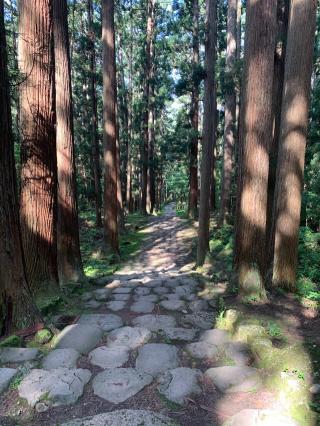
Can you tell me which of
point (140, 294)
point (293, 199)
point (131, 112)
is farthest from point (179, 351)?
point (131, 112)

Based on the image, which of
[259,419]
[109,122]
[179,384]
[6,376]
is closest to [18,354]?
[6,376]

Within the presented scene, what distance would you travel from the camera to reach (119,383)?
8.64 ft

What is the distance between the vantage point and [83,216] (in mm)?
19578

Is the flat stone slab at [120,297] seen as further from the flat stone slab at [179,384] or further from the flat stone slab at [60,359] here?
the flat stone slab at [179,384]

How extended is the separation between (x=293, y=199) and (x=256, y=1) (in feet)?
9.76

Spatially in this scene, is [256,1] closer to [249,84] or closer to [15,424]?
[249,84]

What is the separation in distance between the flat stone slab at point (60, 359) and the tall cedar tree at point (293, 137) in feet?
11.5

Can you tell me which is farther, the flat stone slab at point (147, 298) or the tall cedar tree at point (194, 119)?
the tall cedar tree at point (194, 119)

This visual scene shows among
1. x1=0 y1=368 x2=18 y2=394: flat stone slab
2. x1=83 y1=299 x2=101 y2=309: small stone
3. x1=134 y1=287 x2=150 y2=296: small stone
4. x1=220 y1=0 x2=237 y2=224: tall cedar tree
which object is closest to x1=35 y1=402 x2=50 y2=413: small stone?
x1=0 y1=368 x2=18 y2=394: flat stone slab

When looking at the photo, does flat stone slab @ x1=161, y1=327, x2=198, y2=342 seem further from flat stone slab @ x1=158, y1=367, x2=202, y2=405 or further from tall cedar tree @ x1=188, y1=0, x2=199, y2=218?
tall cedar tree @ x1=188, y1=0, x2=199, y2=218

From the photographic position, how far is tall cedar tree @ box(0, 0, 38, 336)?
318cm

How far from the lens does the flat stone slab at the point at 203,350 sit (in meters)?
3.14

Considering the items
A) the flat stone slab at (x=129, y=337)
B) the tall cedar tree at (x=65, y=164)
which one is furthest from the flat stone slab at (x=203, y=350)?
the tall cedar tree at (x=65, y=164)

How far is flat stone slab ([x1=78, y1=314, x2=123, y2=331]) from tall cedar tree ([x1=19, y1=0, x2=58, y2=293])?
0.80 metres
